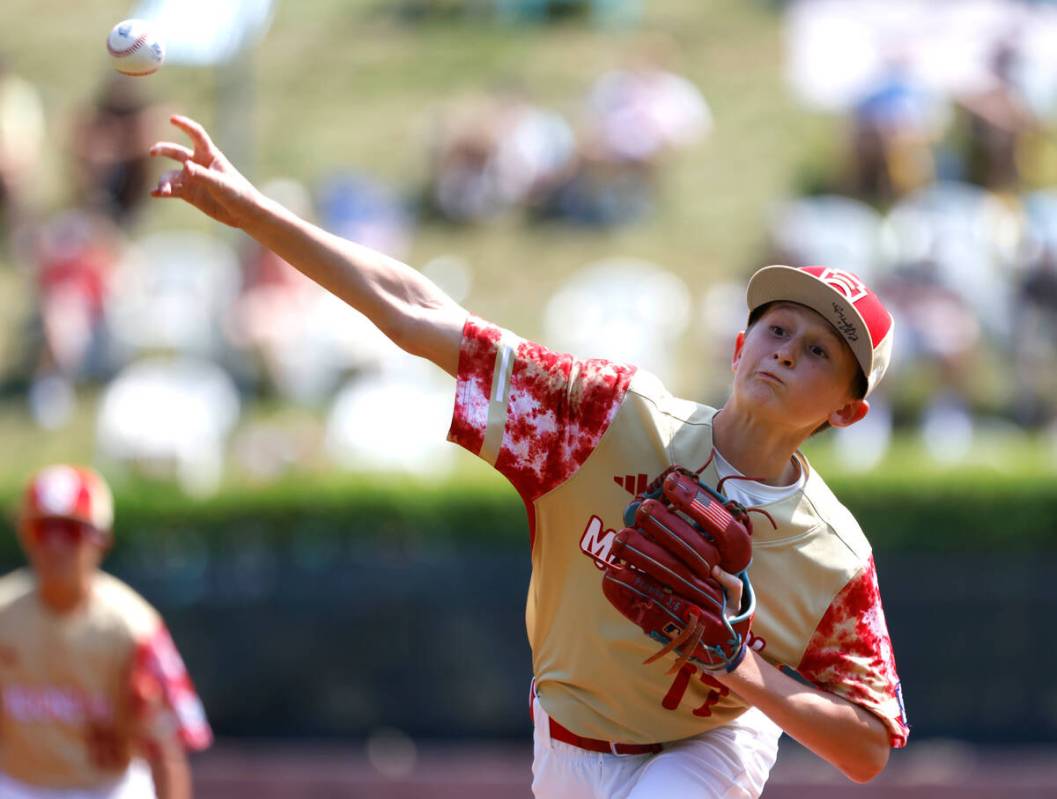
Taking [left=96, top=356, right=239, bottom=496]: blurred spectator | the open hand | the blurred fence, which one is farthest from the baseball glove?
[left=96, top=356, right=239, bottom=496]: blurred spectator

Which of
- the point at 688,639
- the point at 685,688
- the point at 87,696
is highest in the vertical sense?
the point at 688,639

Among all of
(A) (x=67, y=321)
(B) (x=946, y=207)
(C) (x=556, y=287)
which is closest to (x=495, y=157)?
(C) (x=556, y=287)

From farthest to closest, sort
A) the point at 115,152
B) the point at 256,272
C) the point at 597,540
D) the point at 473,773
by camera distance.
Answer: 1. the point at 115,152
2. the point at 256,272
3. the point at 473,773
4. the point at 597,540

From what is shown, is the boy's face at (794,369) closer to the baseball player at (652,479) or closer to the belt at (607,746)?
the baseball player at (652,479)

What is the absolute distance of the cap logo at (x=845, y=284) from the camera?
3.66 meters

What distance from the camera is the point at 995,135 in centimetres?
1551

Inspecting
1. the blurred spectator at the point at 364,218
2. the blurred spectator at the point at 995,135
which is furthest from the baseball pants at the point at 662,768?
the blurred spectator at the point at 995,135

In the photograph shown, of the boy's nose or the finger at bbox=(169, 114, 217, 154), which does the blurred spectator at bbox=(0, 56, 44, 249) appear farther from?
the boy's nose

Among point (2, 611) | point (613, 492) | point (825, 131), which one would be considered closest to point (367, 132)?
point (825, 131)

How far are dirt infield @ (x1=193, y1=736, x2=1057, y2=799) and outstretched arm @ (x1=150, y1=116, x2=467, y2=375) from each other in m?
6.35

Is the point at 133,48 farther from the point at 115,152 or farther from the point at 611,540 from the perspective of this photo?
the point at 115,152

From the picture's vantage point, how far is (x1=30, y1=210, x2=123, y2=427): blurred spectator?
13.9 metres

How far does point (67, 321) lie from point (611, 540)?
437 inches

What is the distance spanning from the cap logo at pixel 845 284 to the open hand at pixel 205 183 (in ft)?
4.11
